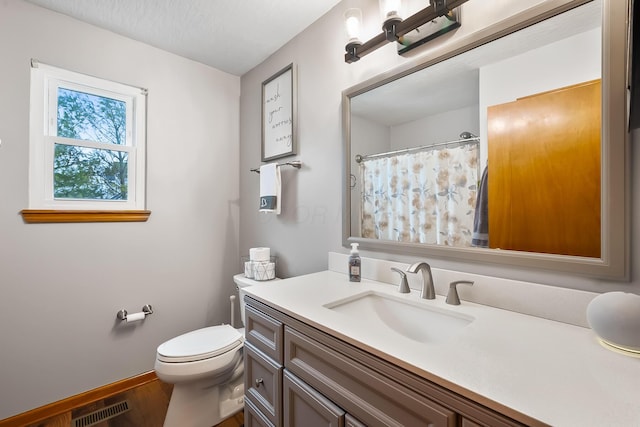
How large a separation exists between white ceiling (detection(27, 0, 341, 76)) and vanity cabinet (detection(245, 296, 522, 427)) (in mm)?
1584

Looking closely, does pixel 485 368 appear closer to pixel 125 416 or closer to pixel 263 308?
pixel 263 308

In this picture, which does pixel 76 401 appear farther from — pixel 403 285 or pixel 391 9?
pixel 391 9

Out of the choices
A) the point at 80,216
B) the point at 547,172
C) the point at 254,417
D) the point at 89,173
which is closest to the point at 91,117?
the point at 89,173

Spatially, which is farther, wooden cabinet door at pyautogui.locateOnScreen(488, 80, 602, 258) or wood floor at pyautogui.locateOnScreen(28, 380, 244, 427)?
wood floor at pyautogui.locateOnScreen(28, 380, 244, 427)

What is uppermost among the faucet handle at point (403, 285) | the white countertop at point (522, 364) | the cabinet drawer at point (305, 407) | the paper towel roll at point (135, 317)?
the faucet handle at point (403, 285)

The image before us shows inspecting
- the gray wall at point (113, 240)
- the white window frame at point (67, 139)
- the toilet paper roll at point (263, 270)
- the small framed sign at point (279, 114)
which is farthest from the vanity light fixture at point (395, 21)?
the white window frame at point (67, 139)

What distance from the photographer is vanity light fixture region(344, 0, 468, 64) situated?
100 centimetres

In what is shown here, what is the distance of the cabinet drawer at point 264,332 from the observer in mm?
1023

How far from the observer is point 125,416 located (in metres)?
1.61

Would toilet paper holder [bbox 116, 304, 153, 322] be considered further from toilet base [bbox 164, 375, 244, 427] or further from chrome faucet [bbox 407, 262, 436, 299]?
chrome faucet [bbox 407, 262, 436, 299]

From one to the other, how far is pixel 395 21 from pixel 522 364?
4.04 ft

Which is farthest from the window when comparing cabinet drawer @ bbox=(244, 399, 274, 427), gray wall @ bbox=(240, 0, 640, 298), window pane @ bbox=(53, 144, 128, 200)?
cabinet drawer @ bbox=(244, 399, 274, 427)

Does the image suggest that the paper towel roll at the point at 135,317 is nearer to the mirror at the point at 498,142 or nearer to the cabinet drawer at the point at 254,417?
the cabinet drawer at the point at 254,417

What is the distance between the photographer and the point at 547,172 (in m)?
0.87
